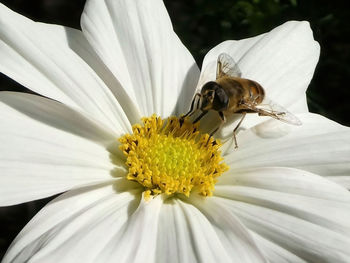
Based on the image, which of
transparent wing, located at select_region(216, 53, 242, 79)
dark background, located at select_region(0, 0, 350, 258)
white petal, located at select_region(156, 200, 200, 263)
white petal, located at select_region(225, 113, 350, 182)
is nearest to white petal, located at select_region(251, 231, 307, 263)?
white petal, located at select_region(156, 200, 200, 263)

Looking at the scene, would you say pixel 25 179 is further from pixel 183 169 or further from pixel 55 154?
pixel 183 169

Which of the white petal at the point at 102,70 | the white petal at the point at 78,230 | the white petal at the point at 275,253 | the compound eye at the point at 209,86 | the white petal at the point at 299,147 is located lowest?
the white petal at the point at 275,253

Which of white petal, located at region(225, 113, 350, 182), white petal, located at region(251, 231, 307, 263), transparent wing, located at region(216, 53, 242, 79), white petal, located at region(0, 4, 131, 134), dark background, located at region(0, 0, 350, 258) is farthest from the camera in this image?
dark background, located at region(0, 0, 350, 258)

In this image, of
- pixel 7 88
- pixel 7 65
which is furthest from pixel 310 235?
pixel 7 88

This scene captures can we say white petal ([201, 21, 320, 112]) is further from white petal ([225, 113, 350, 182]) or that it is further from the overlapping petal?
the overlapping petal

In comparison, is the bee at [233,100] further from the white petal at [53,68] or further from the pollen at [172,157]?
the white petal at [53,68]

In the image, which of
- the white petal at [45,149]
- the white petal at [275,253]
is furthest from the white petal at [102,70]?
the white petal at [275,253]
